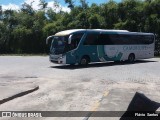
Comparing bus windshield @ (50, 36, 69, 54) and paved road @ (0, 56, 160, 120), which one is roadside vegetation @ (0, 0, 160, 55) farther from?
paved road @ (0, 56, 160, 120)

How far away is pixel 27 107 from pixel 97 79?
8.36 meters

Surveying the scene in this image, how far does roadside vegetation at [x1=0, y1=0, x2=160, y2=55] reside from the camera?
47.5m

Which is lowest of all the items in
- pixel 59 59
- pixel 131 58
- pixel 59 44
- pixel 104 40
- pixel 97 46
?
pixel 131 58

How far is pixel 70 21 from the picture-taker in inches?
2135

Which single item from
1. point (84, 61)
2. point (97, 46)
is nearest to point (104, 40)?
point (97, 46)

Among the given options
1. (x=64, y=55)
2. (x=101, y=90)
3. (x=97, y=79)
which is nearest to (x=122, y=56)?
(x=64, y=55)

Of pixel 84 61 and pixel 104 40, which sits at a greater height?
pixel 104 40

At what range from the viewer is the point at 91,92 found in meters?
14.3

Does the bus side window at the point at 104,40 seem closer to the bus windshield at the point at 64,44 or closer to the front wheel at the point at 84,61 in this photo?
the front wheel at the point at 84,61

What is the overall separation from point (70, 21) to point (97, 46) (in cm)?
2603

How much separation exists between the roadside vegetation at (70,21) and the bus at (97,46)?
1329cm

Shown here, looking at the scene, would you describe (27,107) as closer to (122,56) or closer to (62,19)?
(122,56)

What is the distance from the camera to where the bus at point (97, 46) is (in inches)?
1043

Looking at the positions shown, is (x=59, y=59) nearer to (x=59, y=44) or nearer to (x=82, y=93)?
(x=59, y=44)
